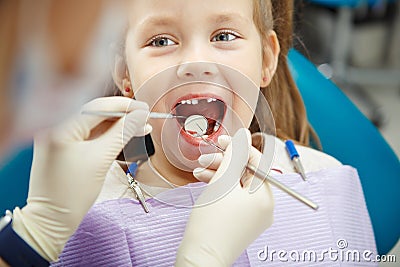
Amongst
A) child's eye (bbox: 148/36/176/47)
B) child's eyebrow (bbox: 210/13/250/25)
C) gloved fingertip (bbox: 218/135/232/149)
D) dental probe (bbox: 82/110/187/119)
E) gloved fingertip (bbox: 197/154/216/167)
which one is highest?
child's eyebrow (bbox: 210/13/250/25)

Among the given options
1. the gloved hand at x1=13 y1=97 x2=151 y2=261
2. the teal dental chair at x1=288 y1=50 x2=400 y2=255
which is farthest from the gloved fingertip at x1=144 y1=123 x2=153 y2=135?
the teal dental chair at x1=288 y1=50 x2=400 y2=255

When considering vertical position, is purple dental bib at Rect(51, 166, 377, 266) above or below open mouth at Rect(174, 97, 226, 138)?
below

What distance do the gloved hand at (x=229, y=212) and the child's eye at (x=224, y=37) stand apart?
0.43 feet

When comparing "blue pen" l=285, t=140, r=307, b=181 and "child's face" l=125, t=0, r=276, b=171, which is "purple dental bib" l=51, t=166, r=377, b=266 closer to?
"blue pen" l=285, t=140, r=307, b=181

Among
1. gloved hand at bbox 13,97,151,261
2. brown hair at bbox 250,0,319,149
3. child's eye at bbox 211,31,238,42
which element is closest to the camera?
gloved hand at bbox 13,97,151,261

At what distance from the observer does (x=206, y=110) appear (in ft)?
2.66

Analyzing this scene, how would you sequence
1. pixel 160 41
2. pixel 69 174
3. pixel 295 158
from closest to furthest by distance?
pixel 69 174, pixel 160 41, pixel 295 158

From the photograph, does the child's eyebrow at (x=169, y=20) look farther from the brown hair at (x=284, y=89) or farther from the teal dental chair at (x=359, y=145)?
the teal dental chair at (x=359, y=145)

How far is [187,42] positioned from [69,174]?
23 cm

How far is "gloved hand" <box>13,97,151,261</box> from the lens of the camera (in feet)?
2.39

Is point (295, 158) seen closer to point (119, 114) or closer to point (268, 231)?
point (268, 231)

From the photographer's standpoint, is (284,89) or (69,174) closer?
(69,174)

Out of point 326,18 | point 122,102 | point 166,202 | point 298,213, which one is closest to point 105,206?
point 166,202
